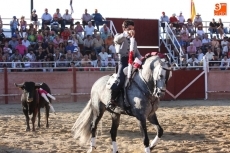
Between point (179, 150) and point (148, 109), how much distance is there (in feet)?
3.23

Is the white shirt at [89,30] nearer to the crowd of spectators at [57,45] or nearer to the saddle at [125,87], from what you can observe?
Result: the crowd of spectators at [57,45]

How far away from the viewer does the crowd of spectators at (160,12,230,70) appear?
20.6 meters

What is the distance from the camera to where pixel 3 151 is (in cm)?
780

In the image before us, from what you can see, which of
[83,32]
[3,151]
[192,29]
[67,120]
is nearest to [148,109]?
[3,151]

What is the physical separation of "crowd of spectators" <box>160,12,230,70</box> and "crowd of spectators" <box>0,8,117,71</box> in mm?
3158

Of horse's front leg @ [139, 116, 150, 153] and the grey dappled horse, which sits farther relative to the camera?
horse's front leg @ [139, 116, 150, 153]

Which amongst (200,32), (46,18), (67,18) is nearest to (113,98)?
(46,18)

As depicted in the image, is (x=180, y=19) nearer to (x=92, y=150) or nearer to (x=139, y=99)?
(x=92, y=150)

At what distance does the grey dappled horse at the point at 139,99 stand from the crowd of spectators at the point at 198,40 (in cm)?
1153

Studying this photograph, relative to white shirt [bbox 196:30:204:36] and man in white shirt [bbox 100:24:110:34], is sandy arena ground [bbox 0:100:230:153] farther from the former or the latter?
white shirt [bbox 196:30:204:36]

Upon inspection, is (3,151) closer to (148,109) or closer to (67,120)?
(148,109)

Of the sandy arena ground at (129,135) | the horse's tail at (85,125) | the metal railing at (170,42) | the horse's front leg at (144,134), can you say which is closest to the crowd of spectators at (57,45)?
the metal railing at (170,42)

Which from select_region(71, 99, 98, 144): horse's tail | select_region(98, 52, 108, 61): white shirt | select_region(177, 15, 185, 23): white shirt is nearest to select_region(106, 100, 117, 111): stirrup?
select_region(71, 99, 98, 144): horse's tail

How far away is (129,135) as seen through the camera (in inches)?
368
